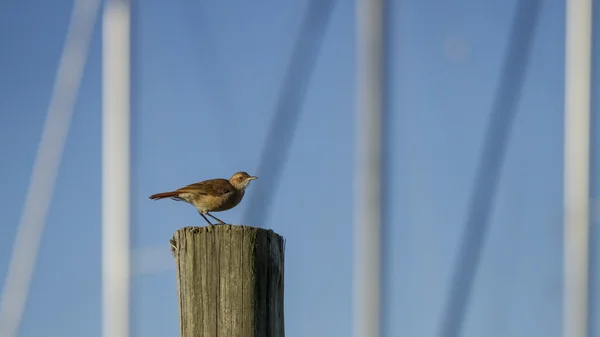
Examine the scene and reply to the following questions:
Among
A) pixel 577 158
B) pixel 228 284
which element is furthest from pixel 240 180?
pixel 577 158

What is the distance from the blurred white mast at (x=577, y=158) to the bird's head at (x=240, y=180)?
22.1 feet

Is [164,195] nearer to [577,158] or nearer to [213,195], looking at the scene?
[213,195]

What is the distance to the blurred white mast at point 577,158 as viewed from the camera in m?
15.6

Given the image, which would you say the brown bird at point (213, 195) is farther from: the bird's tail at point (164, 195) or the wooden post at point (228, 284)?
the wooden post at point (228, 284)

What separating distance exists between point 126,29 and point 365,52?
9.26 feet

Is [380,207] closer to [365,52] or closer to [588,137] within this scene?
[365,52]

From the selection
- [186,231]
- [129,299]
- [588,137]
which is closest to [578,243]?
[588,137]

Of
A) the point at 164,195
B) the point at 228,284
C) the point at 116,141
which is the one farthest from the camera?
the point at 116,141

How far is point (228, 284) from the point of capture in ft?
18.3

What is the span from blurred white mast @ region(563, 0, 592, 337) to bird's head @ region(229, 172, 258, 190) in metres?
6.75

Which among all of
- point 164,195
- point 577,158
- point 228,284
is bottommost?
point 228,284

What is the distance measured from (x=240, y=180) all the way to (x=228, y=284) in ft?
14.4

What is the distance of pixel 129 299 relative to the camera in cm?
1459

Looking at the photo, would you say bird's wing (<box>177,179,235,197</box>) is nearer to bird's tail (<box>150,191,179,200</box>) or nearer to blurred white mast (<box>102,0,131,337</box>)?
bird's tail (<box>150,191,179,200</box>)
